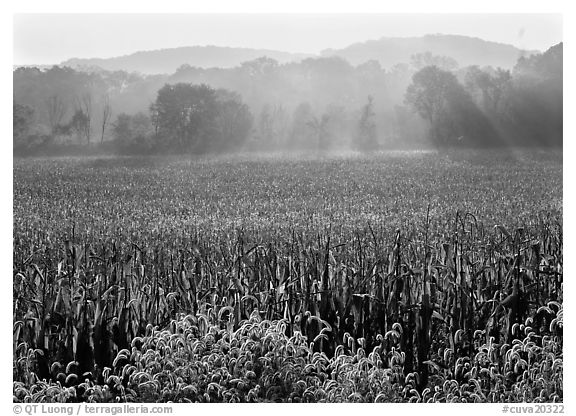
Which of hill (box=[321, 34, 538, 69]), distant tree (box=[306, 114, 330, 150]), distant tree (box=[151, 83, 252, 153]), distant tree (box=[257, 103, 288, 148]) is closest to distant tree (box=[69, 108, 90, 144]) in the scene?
distant tree (box=[151, 83, 252, 153])

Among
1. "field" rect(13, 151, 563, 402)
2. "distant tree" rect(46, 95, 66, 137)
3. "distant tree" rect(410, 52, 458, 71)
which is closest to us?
"field" rect(13, 151, 563, 402)

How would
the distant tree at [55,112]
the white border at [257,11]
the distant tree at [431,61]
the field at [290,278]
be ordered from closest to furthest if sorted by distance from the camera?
the field at [290,278] → the white border at [257,11] → the distant tree at [431,61] → the distant tree at [55,112]

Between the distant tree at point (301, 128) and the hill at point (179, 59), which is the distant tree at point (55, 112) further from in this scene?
the distant tree at point (301, 128)

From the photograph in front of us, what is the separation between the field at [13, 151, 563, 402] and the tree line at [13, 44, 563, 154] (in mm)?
138

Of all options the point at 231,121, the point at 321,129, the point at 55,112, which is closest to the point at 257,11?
the point at 231,121

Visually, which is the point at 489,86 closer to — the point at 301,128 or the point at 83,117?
the point at 301,128

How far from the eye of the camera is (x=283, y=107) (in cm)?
506

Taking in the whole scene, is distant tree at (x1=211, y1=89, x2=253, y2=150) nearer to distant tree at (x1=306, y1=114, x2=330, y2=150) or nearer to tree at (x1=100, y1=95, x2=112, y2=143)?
distant tree at (x1=306, y1=114, x2=330, y2=150)

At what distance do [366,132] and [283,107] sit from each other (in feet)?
1.90

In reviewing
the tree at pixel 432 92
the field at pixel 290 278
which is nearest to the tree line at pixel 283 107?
the tree at pixel 432 92

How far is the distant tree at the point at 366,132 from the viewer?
16.7 ft

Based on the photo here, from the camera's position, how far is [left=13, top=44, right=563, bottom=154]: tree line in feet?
16.6

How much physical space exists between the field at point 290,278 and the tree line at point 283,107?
0.45ft
